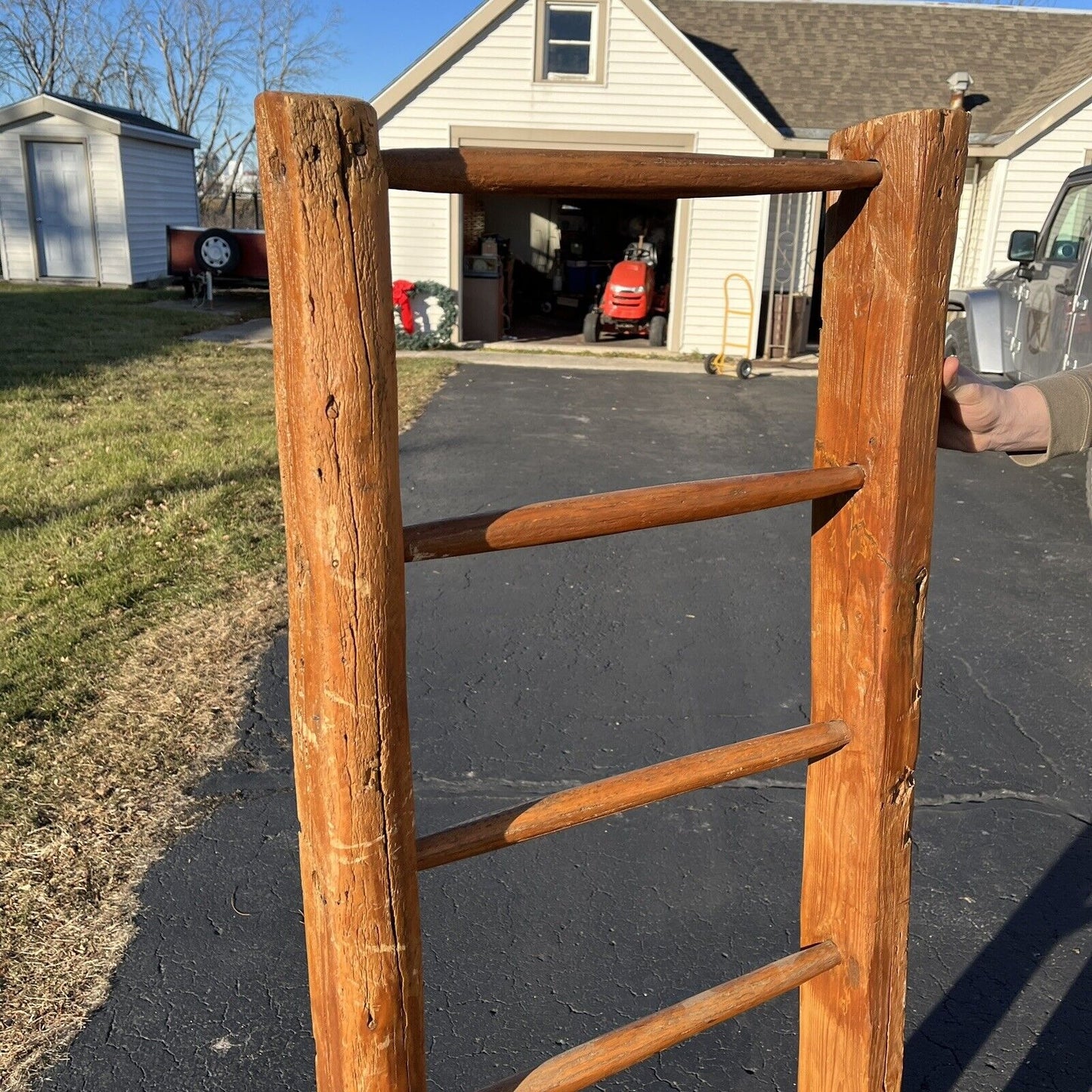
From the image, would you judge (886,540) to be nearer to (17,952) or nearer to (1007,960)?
(1007,960)

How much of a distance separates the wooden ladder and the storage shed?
2148cm

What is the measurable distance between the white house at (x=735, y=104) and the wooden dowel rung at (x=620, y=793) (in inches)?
Answer: 484

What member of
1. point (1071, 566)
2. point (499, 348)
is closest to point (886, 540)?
point (1071, 566)

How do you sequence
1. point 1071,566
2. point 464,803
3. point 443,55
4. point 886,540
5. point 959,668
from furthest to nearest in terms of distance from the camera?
point 443,55 < point 1071,566 < point 959,668 < point 464,803 < point 886,540

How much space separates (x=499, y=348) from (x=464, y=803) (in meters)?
12.4

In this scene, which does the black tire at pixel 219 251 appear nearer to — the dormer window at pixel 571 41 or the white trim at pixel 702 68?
the dormer window at pixel 571 41

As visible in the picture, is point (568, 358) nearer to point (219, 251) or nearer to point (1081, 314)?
point (219, 251)

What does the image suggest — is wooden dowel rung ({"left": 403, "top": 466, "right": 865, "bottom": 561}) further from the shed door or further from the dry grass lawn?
the shed door

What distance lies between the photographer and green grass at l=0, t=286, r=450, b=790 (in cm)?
439

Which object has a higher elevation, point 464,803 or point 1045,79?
Result: point 1045,79

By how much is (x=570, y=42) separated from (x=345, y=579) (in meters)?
14.7

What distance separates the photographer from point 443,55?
13.9 meters

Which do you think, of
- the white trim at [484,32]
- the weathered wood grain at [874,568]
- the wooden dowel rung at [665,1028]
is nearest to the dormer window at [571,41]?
the white trim at [484,32]

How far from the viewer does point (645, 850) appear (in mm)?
3297
